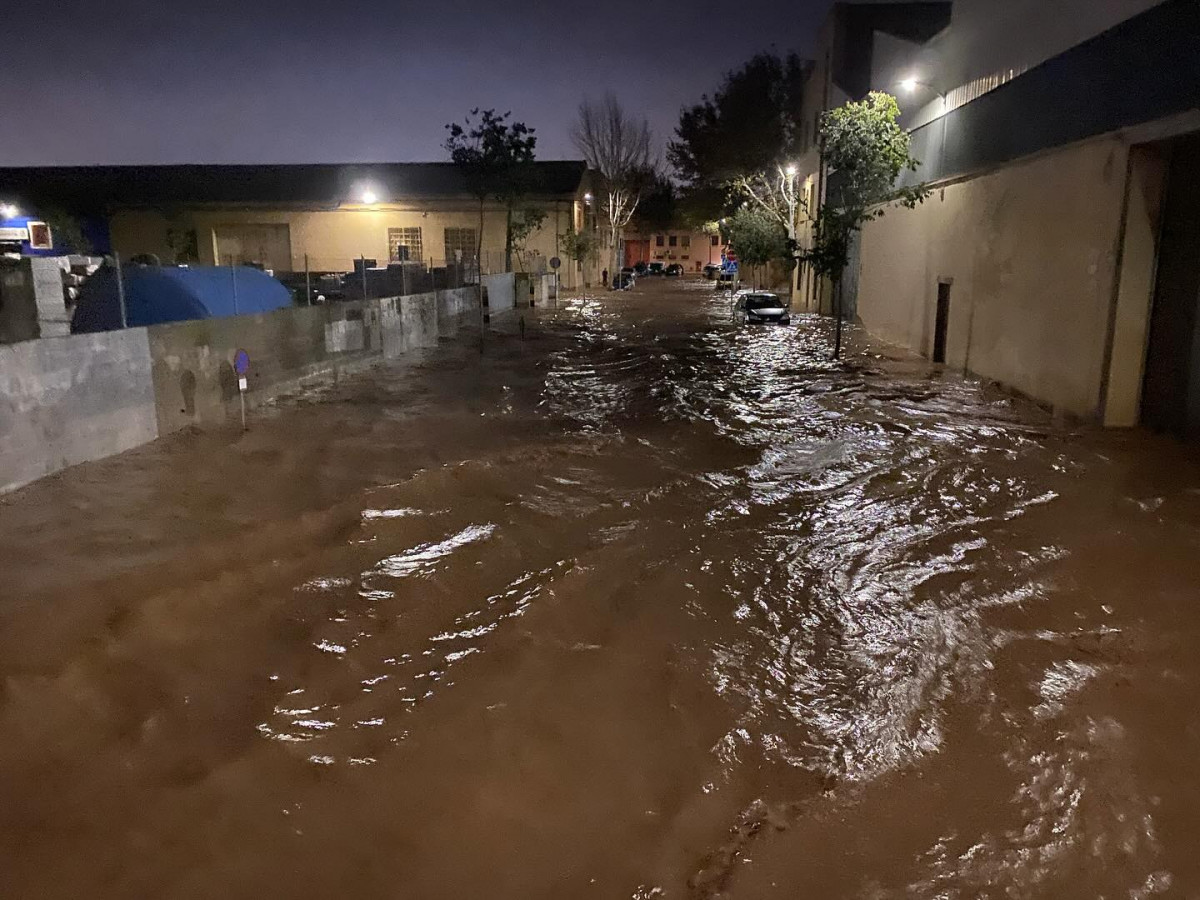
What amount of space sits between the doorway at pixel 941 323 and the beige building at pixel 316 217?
25.7 m

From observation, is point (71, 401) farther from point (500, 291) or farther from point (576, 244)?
point (576, 244)

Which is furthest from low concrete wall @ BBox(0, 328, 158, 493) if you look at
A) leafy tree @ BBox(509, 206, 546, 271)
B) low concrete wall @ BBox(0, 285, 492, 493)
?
leafy tree @ BBox(509, 206, 546, 271)

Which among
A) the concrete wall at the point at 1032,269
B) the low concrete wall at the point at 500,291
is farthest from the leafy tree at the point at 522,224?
the concrete wall at the point at 1032,269

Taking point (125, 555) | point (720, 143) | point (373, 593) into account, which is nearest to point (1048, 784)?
point (373, 593)

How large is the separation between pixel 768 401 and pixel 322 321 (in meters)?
8.17

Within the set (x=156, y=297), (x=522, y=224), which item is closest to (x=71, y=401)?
(x=156, y=297)

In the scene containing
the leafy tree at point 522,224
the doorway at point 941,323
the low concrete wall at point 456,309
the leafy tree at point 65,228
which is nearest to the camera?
the doorway at point 941,323

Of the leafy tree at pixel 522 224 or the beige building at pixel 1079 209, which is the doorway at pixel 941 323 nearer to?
the beige building at pixel 1079 209

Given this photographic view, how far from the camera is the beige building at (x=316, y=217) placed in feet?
148

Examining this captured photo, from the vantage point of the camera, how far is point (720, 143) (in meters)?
49.7

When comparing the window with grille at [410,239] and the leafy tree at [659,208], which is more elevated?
the leafy tree at [659,208]

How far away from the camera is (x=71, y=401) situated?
9.41m

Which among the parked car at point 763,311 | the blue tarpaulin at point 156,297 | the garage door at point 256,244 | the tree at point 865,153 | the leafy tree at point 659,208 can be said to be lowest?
the parked car at point 763,311

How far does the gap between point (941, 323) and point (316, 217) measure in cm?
3501
